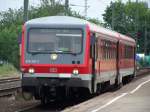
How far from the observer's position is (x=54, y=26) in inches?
879

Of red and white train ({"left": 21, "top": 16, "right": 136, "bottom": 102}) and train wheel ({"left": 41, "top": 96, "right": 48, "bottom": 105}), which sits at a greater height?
red and white train ({"left": 21, "top": 16, "right": 136, "bottom": 102})

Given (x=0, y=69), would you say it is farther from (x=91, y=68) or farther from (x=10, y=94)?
(x=91, y=68)

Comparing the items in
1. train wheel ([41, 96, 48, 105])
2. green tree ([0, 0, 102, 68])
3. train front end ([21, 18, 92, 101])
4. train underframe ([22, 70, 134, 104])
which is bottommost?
train wheel ([41, 96, 48, 105])

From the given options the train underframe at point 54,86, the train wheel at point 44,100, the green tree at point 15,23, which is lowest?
the train wheel at point 44,100

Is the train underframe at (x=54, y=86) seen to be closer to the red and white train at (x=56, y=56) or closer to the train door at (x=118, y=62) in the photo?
the red and white train at (x=56, y=56)

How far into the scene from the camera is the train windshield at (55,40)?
72.4 feet

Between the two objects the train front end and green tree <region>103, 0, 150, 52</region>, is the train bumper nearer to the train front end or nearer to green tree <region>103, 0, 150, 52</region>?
the train front end

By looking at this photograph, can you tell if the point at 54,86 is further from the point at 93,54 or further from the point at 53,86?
the point at 93,54

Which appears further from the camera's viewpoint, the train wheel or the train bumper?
the train wheel

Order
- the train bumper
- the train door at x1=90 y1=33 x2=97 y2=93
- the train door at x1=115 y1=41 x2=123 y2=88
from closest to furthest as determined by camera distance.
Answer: the train bumper < the train door at x1=90 y1=33 x2=97 y2=93 < the train door at x1=115 y1=41 x2=123 y2=88

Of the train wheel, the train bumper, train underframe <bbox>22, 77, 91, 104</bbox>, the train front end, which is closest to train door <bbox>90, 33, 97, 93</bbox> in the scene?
the train front end

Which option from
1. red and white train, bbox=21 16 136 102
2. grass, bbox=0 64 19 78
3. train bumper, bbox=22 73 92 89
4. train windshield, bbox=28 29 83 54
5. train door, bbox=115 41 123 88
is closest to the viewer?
train bumper, bbox=22 73 92 89

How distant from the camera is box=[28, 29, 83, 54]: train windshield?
22.1 meters

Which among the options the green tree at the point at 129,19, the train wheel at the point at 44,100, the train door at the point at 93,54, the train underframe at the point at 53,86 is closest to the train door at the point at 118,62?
the train door at the point at 93,54
